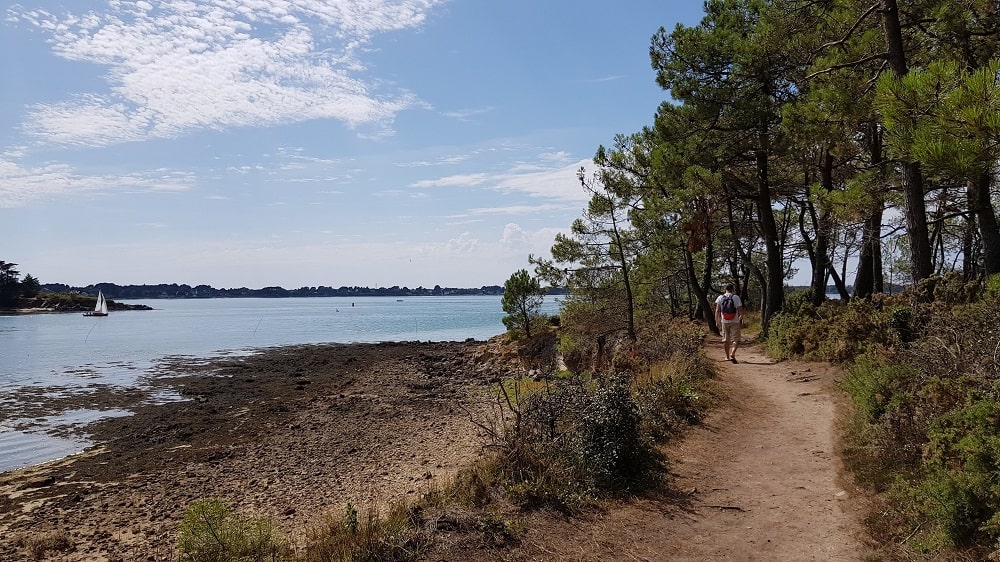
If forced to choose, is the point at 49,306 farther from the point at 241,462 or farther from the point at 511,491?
the point at 511,491

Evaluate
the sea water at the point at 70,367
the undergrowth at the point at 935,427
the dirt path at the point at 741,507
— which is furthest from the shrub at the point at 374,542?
the sea water at the point at 70,367

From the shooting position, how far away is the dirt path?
5125mm

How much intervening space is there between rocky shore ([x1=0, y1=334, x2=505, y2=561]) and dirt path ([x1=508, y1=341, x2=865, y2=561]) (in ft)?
14.3

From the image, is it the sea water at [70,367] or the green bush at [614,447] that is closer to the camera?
the green bush at [614,447]

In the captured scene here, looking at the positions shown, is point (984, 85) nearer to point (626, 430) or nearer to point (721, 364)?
point (626, 430)

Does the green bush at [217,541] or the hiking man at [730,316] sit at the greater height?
the hiking man at [730,316]

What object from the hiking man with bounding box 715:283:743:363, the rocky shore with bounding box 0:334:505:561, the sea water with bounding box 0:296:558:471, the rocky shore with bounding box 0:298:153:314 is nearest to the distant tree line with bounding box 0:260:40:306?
the rocky shore with bounding box 0:298:153:314

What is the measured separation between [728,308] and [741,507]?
9.57 m

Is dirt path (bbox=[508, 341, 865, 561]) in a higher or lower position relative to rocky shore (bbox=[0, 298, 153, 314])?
lower

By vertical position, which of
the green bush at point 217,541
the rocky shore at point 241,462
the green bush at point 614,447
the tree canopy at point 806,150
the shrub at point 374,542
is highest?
the tree canopy at point 806,150

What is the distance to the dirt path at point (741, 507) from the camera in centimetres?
512

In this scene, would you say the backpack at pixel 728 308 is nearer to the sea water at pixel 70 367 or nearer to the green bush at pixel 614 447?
the green bush at pixel 614 447

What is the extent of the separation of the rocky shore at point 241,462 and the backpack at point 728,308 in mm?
6948

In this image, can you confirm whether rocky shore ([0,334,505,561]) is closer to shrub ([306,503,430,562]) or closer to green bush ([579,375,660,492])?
shrub ([306,503,430,562])
